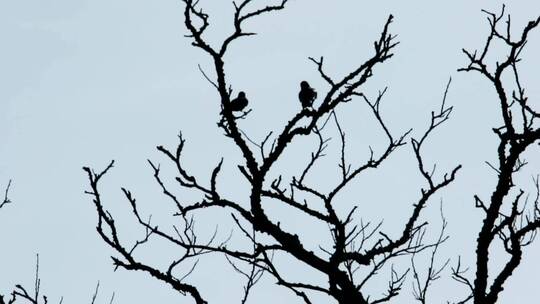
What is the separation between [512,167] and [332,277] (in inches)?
63.5

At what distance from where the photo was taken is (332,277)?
556 centimetres

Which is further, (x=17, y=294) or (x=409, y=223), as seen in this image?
(x=409, y=223)

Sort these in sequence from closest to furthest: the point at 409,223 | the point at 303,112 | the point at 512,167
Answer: the point at 512,167
the point at 303,112
the point at 409,223

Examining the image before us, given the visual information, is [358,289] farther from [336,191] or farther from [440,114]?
[440,114]

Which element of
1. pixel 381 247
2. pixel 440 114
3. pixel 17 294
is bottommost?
pixel 17 294

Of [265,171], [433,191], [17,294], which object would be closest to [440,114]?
[433,191]

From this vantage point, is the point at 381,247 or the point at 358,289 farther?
the point at 381,247

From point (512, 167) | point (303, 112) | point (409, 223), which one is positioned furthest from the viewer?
point (409, 223)

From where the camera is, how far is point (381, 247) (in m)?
5.99

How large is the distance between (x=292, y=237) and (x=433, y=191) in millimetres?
1229

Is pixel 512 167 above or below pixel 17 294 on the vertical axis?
above

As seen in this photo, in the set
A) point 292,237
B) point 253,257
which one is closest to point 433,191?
point 292,237

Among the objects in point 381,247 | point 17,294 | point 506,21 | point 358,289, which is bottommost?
point 17,294

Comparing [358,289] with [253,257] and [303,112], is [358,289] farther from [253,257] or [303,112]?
[303,112]
